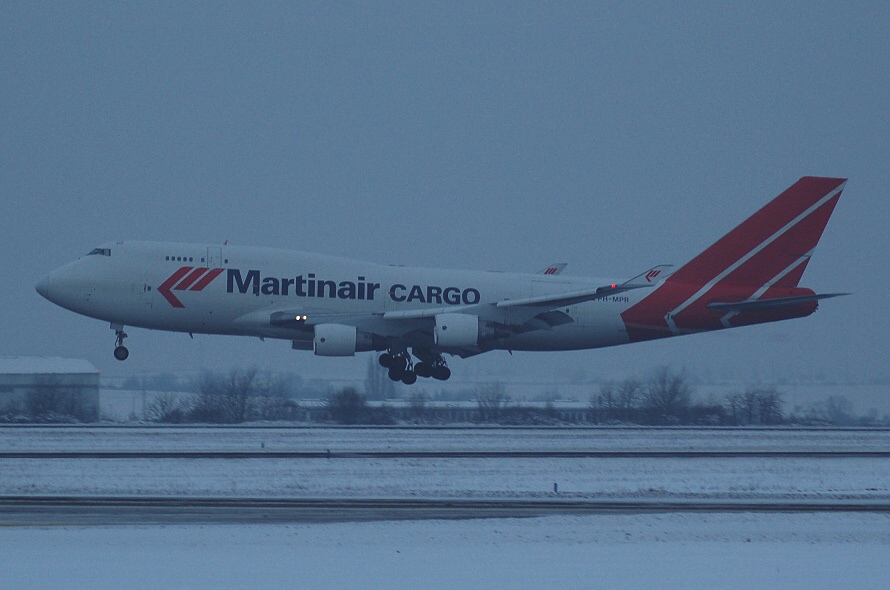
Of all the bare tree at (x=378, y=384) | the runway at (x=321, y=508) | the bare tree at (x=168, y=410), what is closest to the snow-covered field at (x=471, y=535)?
the runway at (x=321, y=508)

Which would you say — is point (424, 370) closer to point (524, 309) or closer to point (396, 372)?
point (396, 372)

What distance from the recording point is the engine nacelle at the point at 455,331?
1516 inches

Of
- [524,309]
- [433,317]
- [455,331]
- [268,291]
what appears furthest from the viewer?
[524,309]

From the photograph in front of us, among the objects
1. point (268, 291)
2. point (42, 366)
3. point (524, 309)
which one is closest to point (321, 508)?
point (268, 291)

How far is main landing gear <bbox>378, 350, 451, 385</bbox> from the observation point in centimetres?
4051

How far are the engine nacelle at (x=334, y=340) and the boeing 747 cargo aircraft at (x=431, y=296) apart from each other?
0.04 m

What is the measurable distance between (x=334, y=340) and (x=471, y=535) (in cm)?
2134

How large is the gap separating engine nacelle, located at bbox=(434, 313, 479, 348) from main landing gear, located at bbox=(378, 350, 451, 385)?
2.26 metres

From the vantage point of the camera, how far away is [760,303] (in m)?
40.1

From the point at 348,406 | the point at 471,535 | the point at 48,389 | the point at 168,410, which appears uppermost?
the point at 48,389

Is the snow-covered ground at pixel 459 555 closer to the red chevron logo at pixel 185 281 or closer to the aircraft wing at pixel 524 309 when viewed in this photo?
the aircraft wing at pixel 524 309

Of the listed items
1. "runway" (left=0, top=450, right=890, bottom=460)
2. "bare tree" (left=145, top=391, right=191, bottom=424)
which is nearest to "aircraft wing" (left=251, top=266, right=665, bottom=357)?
"bare tree" (left=145, top=391, right=191, bottom=424)

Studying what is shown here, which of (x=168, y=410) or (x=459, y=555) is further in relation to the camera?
(x=168, y=410)

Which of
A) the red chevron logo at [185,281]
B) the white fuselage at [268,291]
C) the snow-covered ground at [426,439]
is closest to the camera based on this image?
the snow-covered ground at [426,439]
